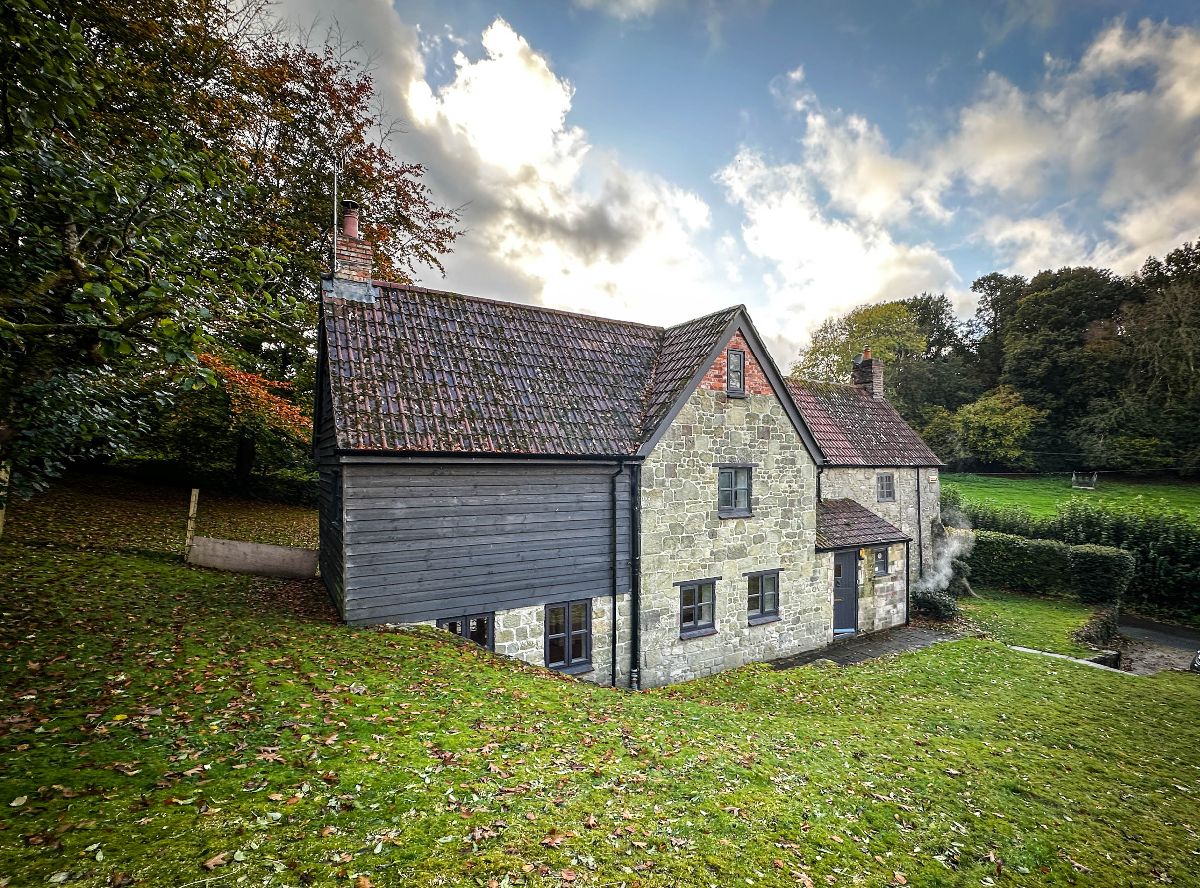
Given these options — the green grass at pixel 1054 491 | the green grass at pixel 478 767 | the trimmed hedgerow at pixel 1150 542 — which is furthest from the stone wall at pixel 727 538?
the green grass at pixel 1054 491

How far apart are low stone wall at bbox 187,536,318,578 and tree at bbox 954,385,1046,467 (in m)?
52.3

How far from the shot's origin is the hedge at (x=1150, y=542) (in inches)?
838

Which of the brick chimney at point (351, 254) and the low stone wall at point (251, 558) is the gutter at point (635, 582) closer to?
the brick chimney at point (351, 254)

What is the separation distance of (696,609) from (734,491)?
346cm

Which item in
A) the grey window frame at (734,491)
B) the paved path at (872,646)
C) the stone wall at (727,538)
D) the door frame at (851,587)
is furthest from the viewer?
the door frame at (851,587)

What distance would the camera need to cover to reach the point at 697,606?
550 inches

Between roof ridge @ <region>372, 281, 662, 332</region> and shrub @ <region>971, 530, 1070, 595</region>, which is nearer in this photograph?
roof ridge @ <region>372, 281, 662, 332</region>

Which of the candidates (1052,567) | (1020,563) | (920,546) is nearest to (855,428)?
(920,546)

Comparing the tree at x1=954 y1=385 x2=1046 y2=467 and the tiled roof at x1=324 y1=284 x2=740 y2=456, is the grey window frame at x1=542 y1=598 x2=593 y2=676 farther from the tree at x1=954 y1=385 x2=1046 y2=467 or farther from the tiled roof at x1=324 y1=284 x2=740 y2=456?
the tree at x1=954 y1=385 x2=1046 y2=467

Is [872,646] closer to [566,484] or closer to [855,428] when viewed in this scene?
[855,428]

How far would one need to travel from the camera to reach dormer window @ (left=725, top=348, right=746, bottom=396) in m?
14.5

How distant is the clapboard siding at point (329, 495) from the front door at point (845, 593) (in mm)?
→ 15540

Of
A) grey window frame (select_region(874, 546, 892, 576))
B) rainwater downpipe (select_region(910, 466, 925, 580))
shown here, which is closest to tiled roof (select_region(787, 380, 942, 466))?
rainwater downpipe (select_region(910, 466, 925, 580))

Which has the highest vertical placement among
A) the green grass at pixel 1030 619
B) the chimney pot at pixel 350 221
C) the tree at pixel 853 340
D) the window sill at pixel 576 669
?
the tree at pixel 853 340
